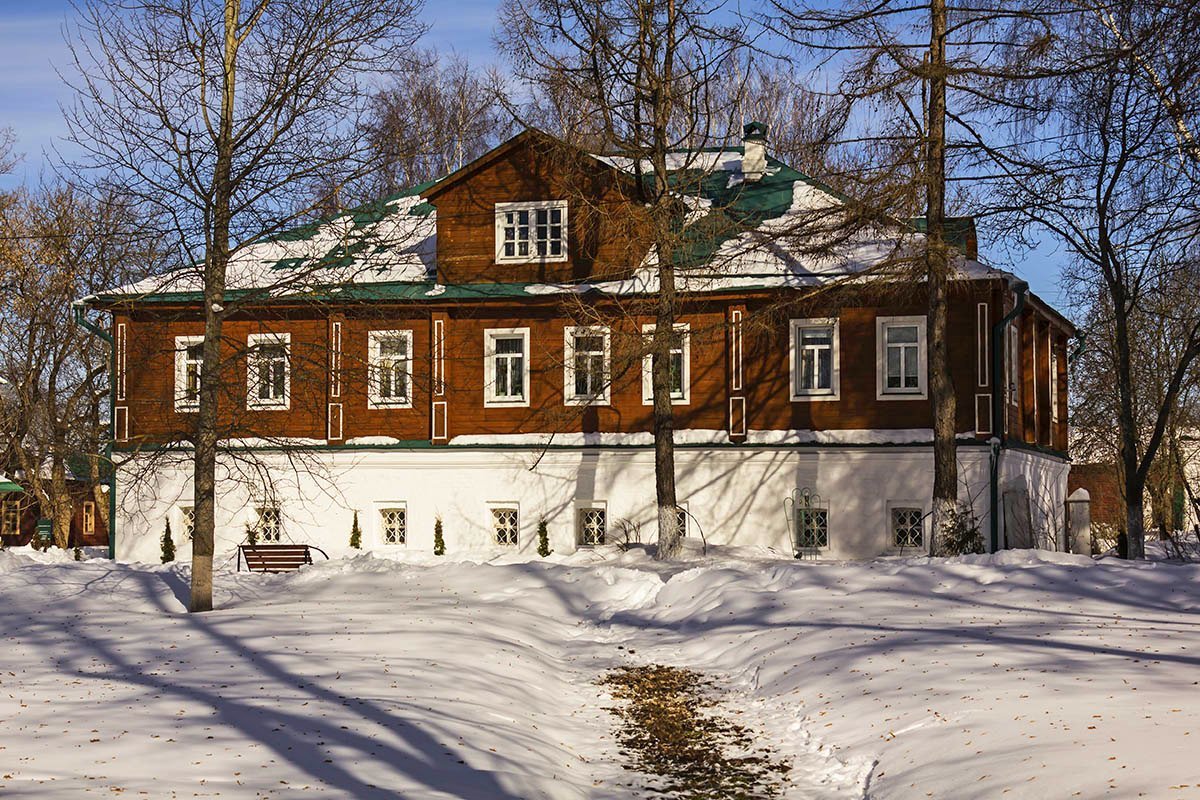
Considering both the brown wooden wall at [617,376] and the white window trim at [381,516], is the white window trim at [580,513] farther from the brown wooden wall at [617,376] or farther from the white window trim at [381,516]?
the white window trim at [381,516]

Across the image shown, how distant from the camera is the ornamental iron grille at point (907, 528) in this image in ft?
80.5

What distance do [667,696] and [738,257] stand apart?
1403 cm

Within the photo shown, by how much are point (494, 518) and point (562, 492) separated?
1570mm

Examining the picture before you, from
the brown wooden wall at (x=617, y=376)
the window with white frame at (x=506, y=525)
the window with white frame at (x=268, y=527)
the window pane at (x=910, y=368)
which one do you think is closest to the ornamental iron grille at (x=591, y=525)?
the window with white frame at (x=506, y=525)

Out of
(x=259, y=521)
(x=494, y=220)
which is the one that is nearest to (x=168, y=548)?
(x=259, y=521)

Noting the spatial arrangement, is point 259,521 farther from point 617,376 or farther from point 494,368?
point 617,376

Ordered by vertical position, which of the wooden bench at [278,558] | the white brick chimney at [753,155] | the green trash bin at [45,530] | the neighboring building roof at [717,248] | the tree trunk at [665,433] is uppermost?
the white brick chimney at [753,155]

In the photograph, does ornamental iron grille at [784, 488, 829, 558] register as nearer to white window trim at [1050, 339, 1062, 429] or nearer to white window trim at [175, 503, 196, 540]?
white window trim at [1050, 339, 1062, 429]

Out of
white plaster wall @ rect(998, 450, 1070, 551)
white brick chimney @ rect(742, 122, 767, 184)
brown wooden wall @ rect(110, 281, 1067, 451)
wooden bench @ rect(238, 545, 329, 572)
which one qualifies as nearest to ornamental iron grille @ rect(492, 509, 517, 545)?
brown wooden wall @ rect(110, 281, 1067, 451)

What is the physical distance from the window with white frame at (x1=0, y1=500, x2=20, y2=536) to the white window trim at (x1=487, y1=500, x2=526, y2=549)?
903 inches

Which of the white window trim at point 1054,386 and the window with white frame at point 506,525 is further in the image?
the white window trim at point 1054,386

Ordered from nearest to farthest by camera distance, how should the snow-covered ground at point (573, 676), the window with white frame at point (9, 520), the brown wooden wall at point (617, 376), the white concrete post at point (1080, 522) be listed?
the snow-covered ground at point (573, 676) < the brown wooden wall at point (617, 376) < the white concrete post at point (1080, 522) < the window with white frame at point (9, 520)

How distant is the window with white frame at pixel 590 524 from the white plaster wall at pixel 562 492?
6.7 inches

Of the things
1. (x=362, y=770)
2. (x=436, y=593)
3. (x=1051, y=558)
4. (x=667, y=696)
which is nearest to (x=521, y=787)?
(x=362, y=770)
